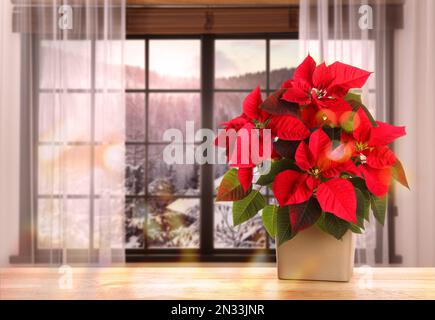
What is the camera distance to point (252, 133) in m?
0.64

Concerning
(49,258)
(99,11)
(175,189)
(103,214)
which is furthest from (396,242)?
(99,11)

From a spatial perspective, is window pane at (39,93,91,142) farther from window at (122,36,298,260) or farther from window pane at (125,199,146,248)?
window pane at (125,199,146,248)

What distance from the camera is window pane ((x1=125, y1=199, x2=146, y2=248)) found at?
3.09 meters

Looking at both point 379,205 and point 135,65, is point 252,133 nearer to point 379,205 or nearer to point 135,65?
point 379,205

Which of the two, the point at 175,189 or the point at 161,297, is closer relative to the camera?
the point at 161,297

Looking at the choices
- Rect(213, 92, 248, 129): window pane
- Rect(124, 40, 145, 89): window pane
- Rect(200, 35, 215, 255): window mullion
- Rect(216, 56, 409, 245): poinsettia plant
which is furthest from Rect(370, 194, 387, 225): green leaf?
Rect(124, 40, 145, 89): window pane

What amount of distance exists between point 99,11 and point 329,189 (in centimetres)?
267

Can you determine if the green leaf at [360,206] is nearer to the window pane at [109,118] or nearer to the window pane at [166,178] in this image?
the window pane at [109,118]

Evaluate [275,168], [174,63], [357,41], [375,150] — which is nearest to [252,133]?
[275,168]

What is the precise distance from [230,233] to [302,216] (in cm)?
261

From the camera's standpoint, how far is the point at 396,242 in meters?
2.96

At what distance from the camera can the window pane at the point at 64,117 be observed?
9.53 ft
